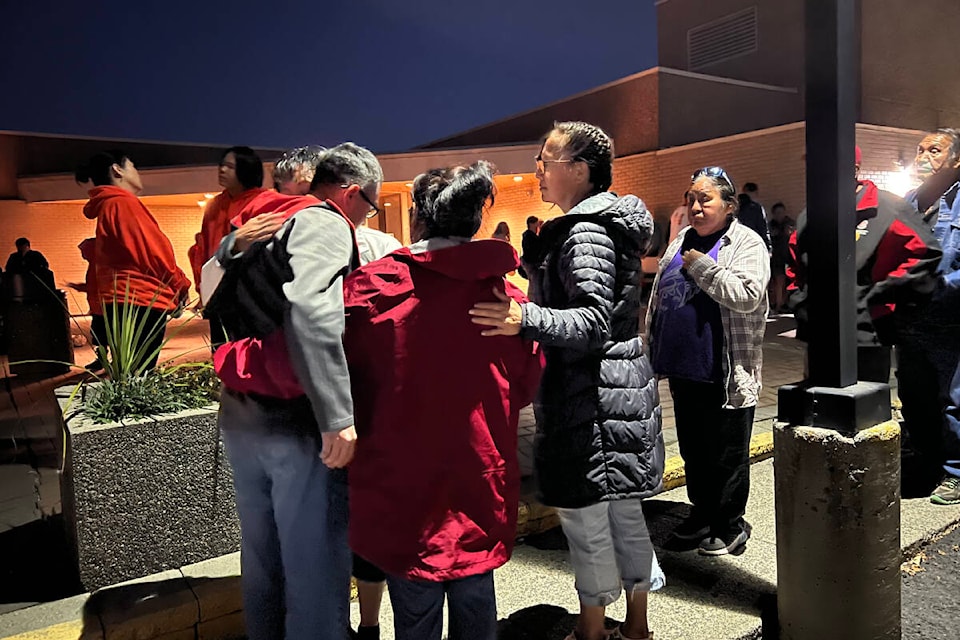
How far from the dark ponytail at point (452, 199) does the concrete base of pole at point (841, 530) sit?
5.26 feet

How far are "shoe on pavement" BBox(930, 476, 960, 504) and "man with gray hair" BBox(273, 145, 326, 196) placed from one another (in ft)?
13.2

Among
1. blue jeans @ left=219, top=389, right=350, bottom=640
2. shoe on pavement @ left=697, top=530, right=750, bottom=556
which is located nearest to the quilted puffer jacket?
blue jeans @ left=219, top=389, right=350, bottom=640

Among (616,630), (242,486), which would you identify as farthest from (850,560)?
(242,486)

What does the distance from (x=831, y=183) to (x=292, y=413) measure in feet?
6.98

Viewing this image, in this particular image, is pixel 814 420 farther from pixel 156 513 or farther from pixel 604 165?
pixel 156 513

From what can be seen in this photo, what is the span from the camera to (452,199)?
206cm

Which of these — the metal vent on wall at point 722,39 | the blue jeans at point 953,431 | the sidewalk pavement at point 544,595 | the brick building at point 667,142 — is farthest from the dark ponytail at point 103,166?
the metal vent on wall at point 722,39

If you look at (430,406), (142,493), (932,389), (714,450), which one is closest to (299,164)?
(142,493)

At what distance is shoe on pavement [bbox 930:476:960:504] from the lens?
14.1 ft

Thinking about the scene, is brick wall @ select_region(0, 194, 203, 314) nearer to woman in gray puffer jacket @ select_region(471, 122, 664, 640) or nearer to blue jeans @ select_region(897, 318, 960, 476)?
blue jeans @ select_region(897, 318, 960, 476)

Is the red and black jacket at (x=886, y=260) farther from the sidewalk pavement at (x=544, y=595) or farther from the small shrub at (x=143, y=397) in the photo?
the small shrub at (x=143, y=397)

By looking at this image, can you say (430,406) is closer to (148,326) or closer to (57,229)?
(148,326)

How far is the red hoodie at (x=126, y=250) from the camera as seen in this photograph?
4.01 meters

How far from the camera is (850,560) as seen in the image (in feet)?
8.91
